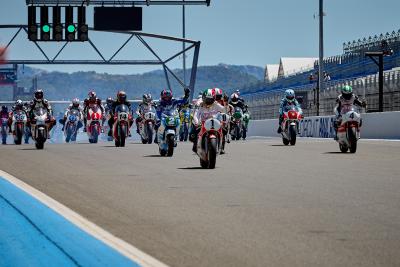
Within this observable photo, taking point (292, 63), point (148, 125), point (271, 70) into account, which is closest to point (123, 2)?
point (148, 125)

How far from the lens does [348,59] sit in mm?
70750

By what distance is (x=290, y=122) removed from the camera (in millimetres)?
27672

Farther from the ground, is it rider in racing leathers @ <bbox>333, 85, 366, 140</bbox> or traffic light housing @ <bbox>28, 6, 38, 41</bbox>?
traffic light housing @ <bbox>28, 6, 38, 41</bbox>

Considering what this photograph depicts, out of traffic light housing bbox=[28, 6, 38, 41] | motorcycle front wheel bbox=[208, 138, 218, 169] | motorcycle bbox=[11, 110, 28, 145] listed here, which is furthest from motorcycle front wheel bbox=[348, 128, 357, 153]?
traffic light housing bbox=[28, 6, 38, 41]

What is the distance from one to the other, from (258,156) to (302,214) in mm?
12194

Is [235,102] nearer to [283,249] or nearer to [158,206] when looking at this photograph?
[158,206]

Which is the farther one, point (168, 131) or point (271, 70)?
point (271, 70)

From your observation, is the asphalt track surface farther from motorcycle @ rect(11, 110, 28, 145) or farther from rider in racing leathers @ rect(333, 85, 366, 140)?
motorcycle @ rect(11, 110, 28, 145)

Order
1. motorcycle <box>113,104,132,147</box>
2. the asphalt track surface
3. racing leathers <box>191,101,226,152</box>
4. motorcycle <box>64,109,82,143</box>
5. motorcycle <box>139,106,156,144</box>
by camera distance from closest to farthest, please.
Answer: the asphalt track surface < racing leathers <box>191,101,226,152</box> < motorcycle <box>113,104,132,147</box> < motorcycle <box>139,106,156,144</box> < motorcycle <box>64,109,82,143</box>

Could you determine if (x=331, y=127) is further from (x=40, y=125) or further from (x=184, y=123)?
(x=40, y=125)

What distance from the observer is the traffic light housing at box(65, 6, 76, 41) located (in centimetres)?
3441

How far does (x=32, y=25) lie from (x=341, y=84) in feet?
61.7

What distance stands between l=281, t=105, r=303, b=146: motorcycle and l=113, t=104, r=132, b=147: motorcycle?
443cm

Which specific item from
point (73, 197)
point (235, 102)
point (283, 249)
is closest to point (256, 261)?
point (283, 249)
